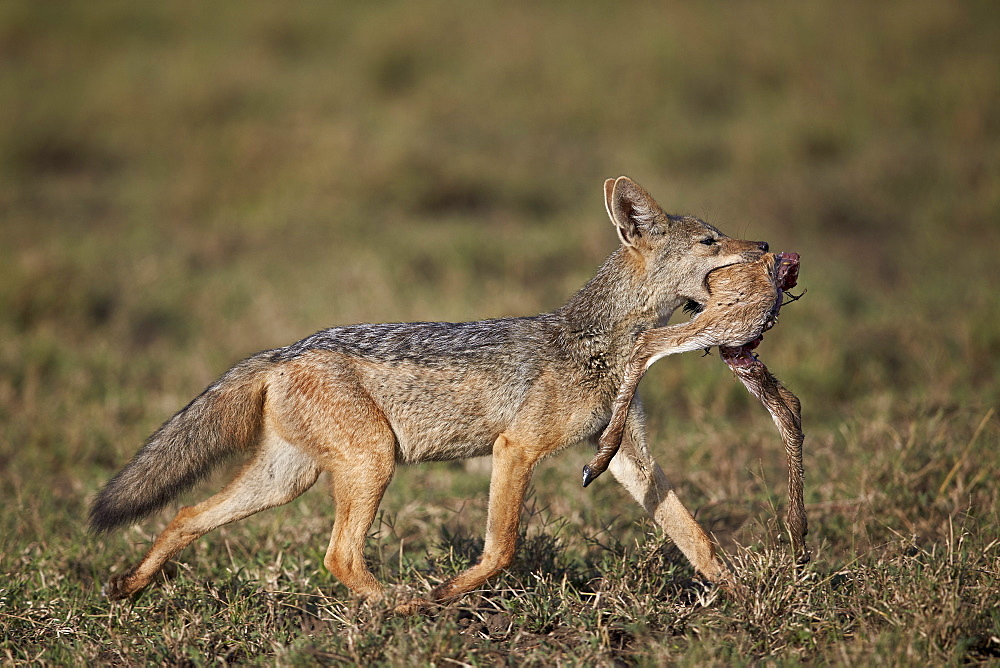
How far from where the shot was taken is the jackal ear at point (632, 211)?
14.4 ft

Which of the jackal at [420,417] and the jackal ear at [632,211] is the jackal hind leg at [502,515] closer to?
the jackal at [420,417]

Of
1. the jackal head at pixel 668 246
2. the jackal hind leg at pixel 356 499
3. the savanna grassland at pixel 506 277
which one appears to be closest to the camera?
the savanna grassland at pixel 506 277

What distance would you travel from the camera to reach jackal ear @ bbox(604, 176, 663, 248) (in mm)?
4398

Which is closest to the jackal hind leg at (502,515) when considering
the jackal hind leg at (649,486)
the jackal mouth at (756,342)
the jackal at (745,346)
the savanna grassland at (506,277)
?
the savanna grassland at (506,277)

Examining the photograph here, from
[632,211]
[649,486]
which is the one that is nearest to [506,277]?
[632,211]

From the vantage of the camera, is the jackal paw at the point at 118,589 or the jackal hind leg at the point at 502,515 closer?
the jackal hind leg at the point at 502,515

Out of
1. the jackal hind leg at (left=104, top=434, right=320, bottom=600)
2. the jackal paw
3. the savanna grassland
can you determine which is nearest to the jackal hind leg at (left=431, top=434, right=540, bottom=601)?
the savanna grassland

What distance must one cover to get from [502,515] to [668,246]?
1397 mm

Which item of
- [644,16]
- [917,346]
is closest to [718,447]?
[917,346]

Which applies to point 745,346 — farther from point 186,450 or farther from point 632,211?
point 186,450

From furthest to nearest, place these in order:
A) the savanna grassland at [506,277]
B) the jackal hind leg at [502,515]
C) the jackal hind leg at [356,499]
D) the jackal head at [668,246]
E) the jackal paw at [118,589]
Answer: the jackal head at [668,246] < the jackal paw at [118,589] < the jackal hind leg at [356,499] < the jackal hind leg at [502,515] < the savanna grassland at [506,277]

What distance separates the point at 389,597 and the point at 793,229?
7478mm

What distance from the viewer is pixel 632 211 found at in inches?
176

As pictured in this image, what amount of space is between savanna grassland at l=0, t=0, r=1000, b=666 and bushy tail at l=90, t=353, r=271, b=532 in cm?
42
